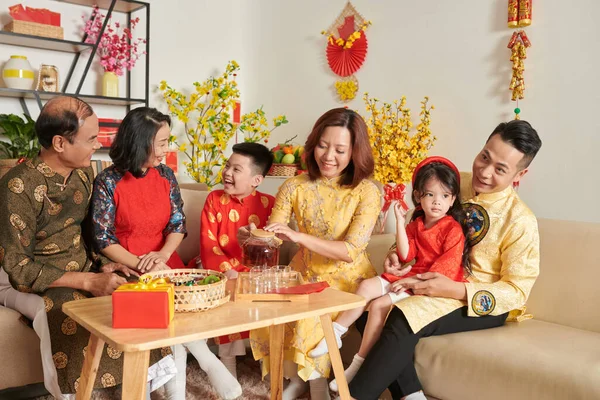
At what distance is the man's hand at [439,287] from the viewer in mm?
1954

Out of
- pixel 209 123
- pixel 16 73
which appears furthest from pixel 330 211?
pixel 16 73

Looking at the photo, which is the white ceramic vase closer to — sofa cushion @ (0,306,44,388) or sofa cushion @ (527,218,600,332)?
sofa cushion @ (0,306,44,388)

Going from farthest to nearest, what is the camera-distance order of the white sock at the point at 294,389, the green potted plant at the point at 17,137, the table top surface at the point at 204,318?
the green potted plant at the point at 17,137, the white sock at the point at 294,389, the table top surface at the point at 204,318

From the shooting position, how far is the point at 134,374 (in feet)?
4.45

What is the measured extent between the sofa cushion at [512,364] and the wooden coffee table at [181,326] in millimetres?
324

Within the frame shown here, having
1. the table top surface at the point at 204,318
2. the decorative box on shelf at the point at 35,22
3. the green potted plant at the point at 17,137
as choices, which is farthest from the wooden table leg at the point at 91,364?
the decorative box on shelf at the point at 35,22

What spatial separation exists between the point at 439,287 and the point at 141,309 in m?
1.01

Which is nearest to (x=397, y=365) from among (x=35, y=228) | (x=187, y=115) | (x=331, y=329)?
(x=331, y=329)

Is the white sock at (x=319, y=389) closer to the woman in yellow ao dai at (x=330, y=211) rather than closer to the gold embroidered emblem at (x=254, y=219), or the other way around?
the woman in yellow ao dai at (x=330, y=211)

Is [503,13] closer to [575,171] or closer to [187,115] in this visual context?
[575,171]

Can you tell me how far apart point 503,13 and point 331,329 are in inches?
74.9

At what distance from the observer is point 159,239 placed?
2.33 meters

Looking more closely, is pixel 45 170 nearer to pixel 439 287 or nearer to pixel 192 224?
pixel 192 224

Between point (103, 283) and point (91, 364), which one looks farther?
point (103, 283)
